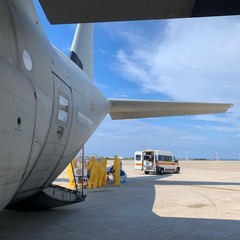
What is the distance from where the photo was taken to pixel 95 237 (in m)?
7.15

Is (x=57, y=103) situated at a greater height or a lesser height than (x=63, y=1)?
lesser

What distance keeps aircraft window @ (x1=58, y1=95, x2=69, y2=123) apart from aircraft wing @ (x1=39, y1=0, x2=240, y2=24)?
2.36m

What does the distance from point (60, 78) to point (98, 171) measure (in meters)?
12.6

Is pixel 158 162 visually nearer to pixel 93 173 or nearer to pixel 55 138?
pixel 93 173

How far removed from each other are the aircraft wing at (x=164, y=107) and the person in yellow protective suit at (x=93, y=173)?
15.3ft

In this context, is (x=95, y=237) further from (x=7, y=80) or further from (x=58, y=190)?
(x=7, y=80)

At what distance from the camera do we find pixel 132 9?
4656 mm

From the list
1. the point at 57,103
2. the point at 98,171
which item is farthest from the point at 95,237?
the point at 98,171

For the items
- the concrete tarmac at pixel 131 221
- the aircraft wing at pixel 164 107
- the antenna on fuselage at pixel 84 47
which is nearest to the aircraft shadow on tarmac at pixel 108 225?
the concrete tarmac at pixel 131 221

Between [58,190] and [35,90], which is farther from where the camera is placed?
[58,190]

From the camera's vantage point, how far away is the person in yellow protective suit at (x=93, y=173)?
59.8 feet

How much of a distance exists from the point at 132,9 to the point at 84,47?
917 centimetres

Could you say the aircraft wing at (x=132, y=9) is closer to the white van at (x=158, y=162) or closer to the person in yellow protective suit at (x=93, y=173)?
the person in yellow protective suit at (x=93, y=173)

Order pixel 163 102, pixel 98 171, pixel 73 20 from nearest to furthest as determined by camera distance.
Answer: pixel 73 20, pixel 163 102, pixel 98 171
